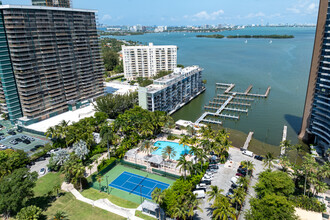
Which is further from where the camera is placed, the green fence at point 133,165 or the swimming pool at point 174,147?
the swimming pool at point 174,147

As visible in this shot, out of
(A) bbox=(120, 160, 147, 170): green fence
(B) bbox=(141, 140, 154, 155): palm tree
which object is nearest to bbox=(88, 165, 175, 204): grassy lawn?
(A) bbox=(120, 160, 147, 170): green fence

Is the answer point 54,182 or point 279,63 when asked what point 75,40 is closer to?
point 54,182

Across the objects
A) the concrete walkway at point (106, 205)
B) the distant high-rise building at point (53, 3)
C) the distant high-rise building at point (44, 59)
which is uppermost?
the distant high-rise building at point (53, 3)

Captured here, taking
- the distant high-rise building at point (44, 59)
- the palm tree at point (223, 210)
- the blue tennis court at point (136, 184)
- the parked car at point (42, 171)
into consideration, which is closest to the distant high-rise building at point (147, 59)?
the distant high-rise building at point (44, 59)

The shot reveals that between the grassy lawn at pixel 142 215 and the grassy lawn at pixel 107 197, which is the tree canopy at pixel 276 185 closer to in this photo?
the grassy lawn at pixel 142 215

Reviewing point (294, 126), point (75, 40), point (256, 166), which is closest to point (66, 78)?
point (75, 40)

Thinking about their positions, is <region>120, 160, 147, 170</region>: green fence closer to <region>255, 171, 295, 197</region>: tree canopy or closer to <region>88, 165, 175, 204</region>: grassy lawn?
<region>88, 165, 175, 204</region>: grassy lawn
